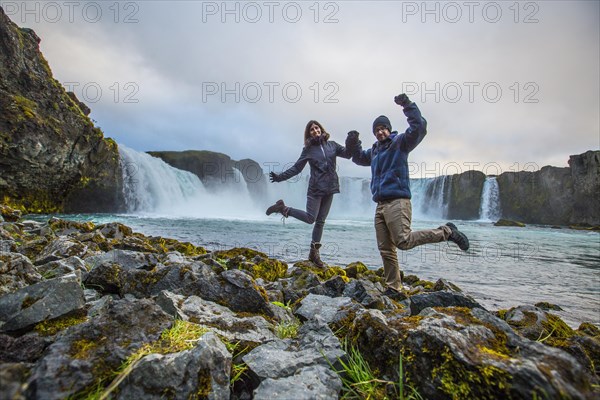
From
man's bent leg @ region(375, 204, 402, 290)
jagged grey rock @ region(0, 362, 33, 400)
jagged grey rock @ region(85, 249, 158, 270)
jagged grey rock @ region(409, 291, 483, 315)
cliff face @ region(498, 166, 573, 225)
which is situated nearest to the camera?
jagged grey rock @ region(0, 362, 33, 400)

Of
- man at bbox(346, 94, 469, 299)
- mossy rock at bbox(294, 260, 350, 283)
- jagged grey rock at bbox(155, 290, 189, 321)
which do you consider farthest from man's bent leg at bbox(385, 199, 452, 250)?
jagged grey rock at bbox(155, 290, 189, 321)

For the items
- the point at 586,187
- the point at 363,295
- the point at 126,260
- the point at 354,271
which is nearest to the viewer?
the point at 363,295

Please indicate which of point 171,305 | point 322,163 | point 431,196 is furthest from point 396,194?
point 431,196

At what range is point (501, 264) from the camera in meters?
9.59

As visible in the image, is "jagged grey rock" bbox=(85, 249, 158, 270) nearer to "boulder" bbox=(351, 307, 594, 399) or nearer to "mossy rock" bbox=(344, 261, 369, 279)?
"boulder" bbox=(351, 307, 594, 399)

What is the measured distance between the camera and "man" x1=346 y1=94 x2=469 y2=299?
14.0ft

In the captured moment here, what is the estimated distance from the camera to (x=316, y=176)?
6133mm

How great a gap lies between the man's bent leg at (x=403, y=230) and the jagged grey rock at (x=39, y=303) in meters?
3.81

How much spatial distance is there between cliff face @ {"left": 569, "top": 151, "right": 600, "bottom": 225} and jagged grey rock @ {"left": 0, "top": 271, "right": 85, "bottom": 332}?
77.4 meters

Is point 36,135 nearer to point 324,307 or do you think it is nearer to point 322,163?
point 322,163

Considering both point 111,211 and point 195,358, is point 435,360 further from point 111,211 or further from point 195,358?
point 111,211

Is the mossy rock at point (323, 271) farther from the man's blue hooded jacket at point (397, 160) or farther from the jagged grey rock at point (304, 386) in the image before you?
the jagged grey rock at point (304, 386)

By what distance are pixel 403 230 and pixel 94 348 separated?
3856 millimetres

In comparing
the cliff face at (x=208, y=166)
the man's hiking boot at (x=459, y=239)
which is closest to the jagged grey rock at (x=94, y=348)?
the man's hiking boot at (x=459, y=239)
